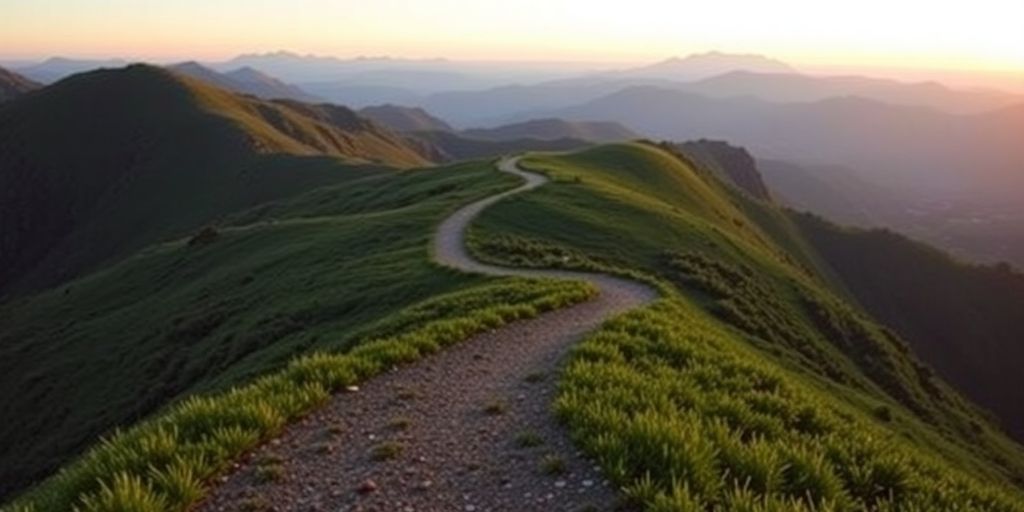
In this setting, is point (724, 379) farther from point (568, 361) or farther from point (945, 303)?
point (945, 303)

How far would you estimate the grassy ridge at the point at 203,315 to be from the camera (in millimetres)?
33312

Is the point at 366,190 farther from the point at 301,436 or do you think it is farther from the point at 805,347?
the point at 301,436

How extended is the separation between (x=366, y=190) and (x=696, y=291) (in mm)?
51222

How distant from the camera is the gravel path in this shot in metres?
10.7

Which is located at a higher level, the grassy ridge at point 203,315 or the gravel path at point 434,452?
the gravel path at point 434,452

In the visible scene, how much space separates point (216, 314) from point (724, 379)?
3267 centimetres

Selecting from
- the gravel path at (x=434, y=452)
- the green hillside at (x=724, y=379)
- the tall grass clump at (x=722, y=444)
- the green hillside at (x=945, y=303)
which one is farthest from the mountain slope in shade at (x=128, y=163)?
the tall grass clump at (x=722, y=444)

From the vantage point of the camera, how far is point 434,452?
12.4 meters

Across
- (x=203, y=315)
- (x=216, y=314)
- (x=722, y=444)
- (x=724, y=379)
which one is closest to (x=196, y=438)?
(x=722, y=444)

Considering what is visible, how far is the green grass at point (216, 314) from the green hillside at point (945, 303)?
67422 millimetres

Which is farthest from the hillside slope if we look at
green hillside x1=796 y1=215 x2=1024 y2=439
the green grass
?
green hillside x1=796 y1=215 x2=1024 y2=439

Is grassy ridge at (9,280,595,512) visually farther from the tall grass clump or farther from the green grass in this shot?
the green grass

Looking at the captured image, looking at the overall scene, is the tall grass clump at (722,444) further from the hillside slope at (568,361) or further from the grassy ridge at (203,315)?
the grassy ridge at (203,315)

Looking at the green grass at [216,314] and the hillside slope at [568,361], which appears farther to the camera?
the green grass at [216,314]
